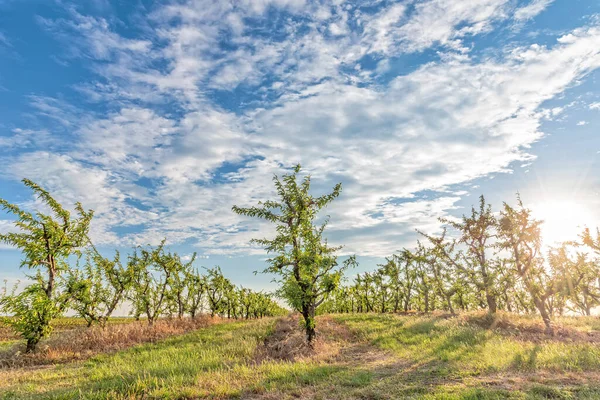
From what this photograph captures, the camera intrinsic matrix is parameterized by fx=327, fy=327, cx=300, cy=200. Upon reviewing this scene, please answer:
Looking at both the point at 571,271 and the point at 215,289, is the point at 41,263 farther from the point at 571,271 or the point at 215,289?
the point at 571,271

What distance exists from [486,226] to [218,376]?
78.6 feet

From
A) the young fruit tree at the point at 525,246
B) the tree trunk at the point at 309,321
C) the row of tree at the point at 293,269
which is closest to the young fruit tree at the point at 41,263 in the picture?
the row of tree at the point at 293,269

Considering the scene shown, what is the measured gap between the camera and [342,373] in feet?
36.9

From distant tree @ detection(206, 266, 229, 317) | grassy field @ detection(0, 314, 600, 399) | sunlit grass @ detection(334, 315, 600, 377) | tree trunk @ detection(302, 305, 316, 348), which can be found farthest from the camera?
distant tree @ detection(206, 266, 229, 317)

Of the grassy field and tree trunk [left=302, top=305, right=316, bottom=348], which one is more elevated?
tree trunk [left=302, top=305, right=316, bottom=348]

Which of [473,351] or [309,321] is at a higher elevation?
[309,321]

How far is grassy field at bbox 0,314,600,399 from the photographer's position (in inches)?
347

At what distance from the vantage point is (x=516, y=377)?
997cm

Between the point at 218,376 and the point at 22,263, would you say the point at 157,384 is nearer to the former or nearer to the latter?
the point at 218,376

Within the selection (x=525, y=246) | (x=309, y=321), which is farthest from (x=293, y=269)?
(x=525, y=246)

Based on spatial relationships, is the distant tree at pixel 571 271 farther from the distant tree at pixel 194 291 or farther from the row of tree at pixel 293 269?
the distant tree at pixel 194 291

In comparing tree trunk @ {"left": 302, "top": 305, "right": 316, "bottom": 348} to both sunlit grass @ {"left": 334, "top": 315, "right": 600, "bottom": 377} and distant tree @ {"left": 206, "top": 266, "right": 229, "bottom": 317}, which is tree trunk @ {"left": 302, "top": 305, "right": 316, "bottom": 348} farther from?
distant tree @ {"left": 206, "top": 266, "right": 229, "bottom": 317}

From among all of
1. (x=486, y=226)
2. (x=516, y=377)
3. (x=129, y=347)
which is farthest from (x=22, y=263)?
(x=486, y=226)

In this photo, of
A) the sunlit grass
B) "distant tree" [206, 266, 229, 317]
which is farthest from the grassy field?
"distant tree" [206, 266, 229, 317]
